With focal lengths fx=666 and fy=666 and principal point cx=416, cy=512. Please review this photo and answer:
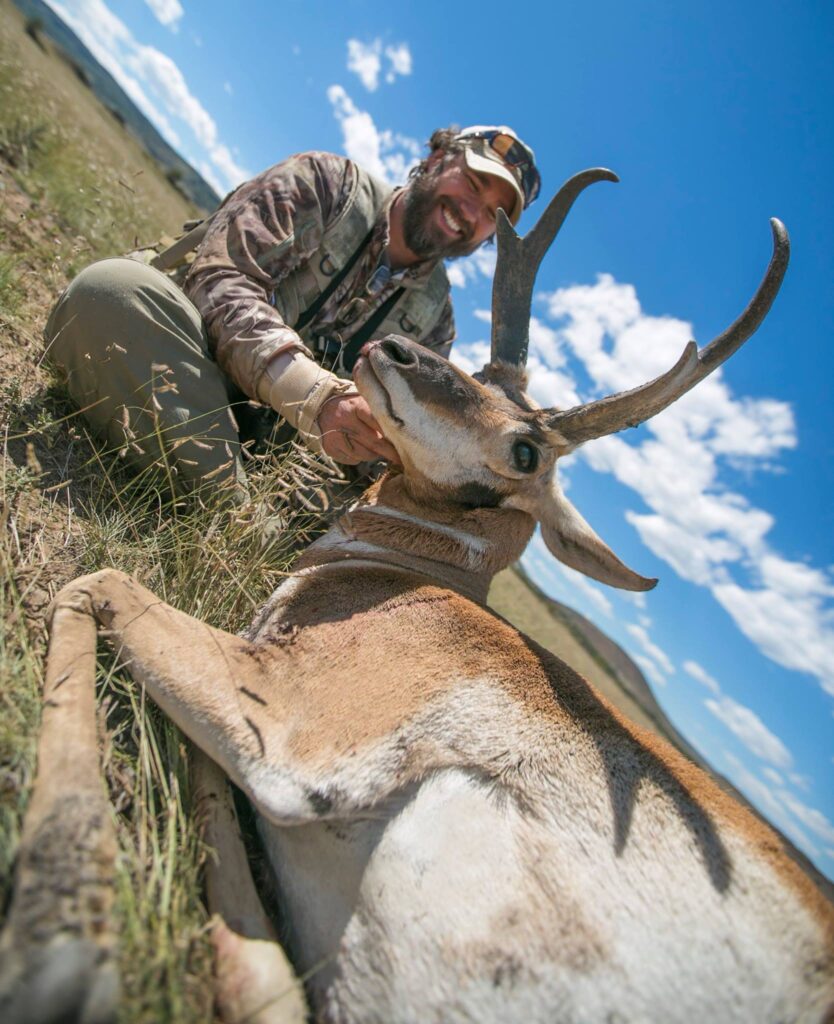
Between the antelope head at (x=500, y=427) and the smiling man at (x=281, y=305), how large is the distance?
40 cm

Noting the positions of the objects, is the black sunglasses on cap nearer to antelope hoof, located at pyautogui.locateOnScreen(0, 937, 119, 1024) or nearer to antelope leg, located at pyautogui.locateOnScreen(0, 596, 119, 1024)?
antelope leg, located at pyautogui.locateOnScreen(0, 596, 119, 1024)

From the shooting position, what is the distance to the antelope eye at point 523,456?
4020 millimetres

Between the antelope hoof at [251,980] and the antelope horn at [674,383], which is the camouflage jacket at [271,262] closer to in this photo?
the antelope horn at [674,383]

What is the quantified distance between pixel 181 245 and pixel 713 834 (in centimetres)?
535

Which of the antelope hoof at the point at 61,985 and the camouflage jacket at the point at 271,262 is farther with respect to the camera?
the camouflage jacket at the point at 271,262

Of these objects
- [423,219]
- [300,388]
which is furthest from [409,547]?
[423,219]

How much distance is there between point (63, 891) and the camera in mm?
1832

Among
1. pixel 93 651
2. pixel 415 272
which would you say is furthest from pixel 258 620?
pixel 415 272

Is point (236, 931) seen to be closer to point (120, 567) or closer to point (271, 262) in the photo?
point (120, 567)

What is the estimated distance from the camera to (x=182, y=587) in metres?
3.69

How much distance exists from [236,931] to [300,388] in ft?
10.4

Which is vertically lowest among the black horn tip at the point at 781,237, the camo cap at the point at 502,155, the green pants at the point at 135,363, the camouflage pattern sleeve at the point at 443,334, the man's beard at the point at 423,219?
the green pants at the point at 135,363

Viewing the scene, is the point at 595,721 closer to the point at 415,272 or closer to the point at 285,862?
the point at 285,862

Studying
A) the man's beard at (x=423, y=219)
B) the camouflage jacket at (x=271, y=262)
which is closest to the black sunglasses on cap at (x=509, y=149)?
the man's beard at (x=423, y=219)
